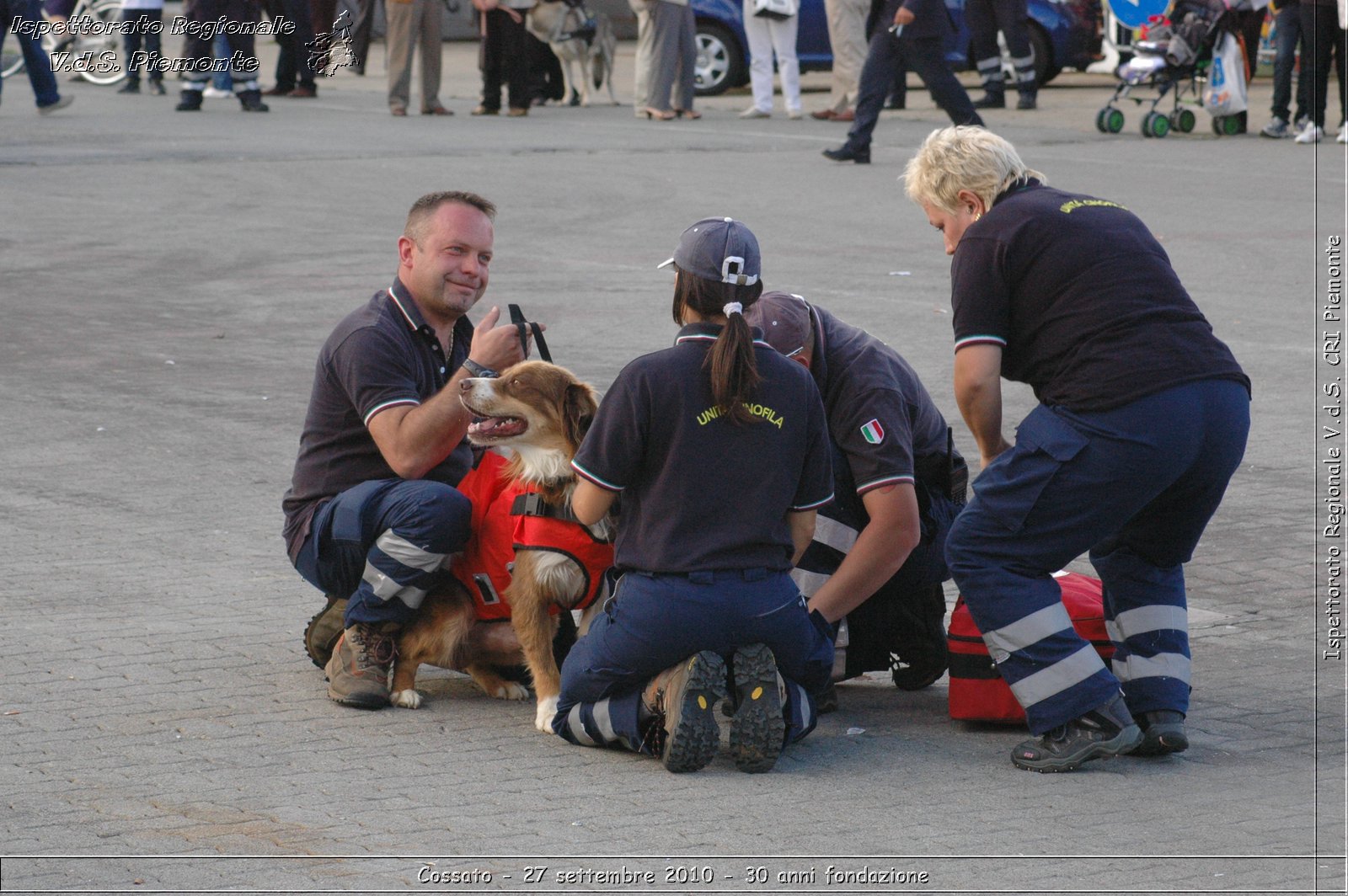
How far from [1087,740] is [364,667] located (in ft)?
6.79

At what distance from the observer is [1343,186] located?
15.4m

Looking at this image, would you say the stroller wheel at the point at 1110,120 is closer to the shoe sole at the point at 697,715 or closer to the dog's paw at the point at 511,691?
the dog's paw at the point at 511,691

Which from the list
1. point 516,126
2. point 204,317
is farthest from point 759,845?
point 516,126

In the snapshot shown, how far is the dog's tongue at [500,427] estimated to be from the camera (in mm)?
4930

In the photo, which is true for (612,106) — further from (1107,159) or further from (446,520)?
(446,520)

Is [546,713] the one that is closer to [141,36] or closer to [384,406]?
[384,406]

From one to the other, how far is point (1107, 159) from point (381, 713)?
13.4 meters

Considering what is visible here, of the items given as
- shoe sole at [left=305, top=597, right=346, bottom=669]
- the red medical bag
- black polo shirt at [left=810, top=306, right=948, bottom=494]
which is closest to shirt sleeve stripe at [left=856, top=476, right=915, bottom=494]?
black polo shirt at [left=810, top=306, right=948, bottom=494]

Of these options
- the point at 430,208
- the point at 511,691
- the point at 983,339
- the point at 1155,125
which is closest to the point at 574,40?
the point at 1155,125

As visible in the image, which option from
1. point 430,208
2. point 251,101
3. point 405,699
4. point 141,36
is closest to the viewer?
point 405,699

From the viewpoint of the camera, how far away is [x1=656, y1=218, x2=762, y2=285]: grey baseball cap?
4.48 m

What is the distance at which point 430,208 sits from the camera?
531 centimetres

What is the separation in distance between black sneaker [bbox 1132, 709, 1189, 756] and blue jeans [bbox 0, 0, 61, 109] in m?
15.0

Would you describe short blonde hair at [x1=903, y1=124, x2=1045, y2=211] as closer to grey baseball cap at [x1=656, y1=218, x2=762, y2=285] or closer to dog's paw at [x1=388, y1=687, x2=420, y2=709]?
grey baseball cap at [x1=656, y1=218, x2=762, y2=285]
